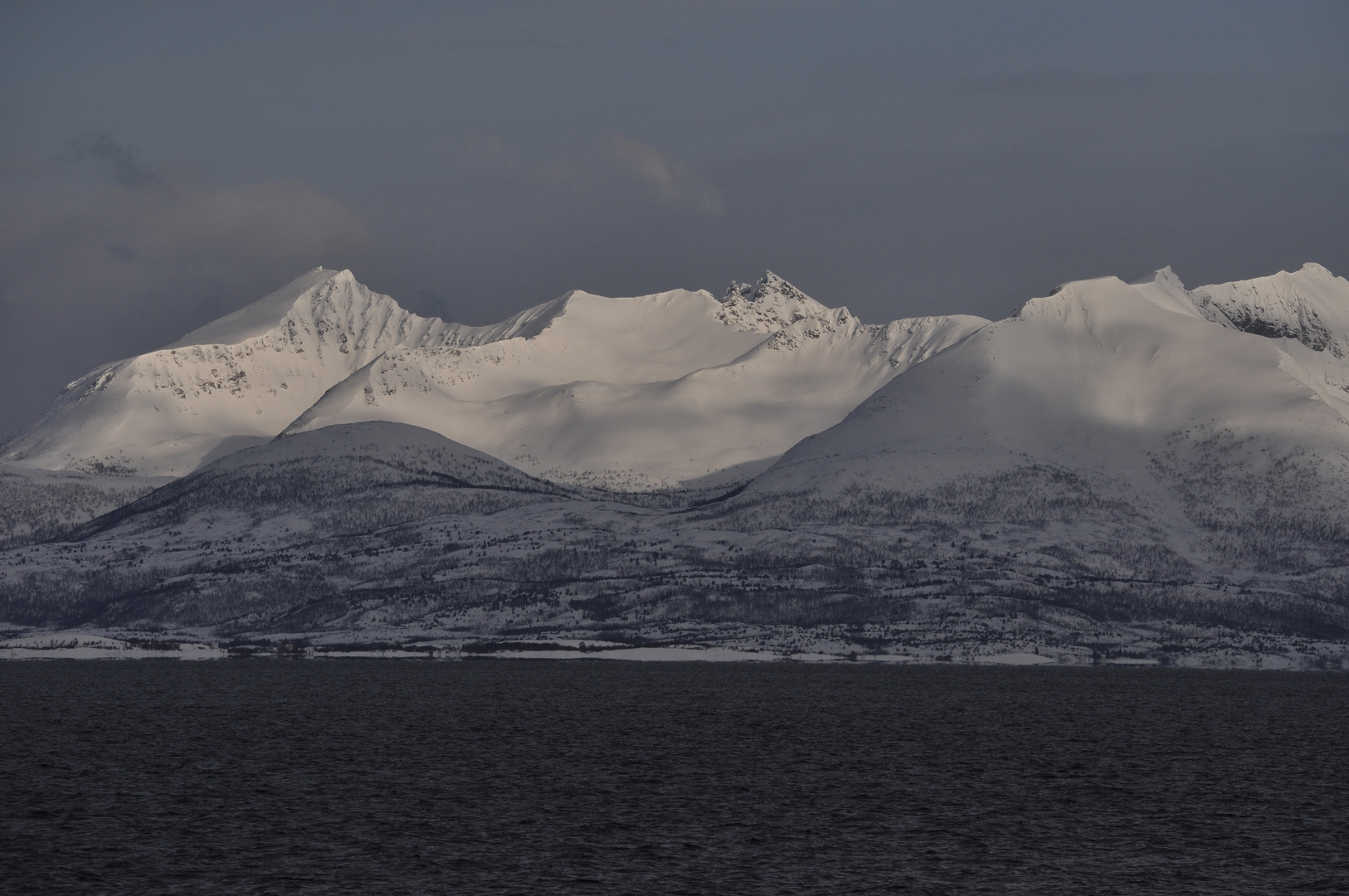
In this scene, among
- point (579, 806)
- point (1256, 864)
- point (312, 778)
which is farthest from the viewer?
point (312, 778)

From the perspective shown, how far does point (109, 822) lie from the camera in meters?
153

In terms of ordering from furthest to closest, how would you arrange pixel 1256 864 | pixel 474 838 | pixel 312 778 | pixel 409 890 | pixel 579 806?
pixel 312 778 < pixel 579 806 < pixel 474 838 < pixel 1256 864 < pixel 409 890

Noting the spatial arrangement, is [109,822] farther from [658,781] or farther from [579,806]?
[658,781]

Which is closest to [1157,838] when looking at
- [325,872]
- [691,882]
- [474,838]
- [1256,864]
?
[1256,864]

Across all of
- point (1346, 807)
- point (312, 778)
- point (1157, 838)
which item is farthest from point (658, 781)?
point (1346, 807)

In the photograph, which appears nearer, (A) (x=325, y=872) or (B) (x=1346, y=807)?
(A) (x=325, y=872)

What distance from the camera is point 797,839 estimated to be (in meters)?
148

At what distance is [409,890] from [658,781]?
65853 mm

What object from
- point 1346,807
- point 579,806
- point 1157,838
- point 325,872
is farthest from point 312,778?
point 1346,807

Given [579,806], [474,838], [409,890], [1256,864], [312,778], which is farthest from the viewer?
[312,778]

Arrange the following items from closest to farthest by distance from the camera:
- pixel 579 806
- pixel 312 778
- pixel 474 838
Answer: pixel 474 838 < pixel 579 806 < pixel 312 778

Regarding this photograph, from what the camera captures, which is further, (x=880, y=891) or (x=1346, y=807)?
(x=1346, y=807)

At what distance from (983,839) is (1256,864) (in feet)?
71.7

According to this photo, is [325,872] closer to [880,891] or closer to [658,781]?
[880,891]
